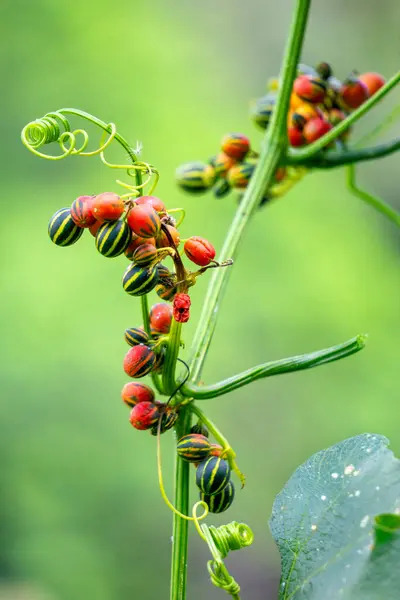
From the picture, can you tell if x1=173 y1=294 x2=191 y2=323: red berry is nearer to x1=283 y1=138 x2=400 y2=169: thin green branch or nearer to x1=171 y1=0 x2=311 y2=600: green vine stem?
x1=171 y1=0 x2=311 y2=600: green vine stem

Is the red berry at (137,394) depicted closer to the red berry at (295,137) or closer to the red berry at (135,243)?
the red berry at (135,243)

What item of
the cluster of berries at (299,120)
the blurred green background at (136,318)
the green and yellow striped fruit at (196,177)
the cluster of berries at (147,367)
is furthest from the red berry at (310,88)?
the blurred green background at (136,318)

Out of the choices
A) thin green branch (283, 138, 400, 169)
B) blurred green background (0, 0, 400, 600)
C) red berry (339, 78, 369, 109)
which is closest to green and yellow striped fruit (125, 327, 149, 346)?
A: thin green branch (283, 138, 400, 169)

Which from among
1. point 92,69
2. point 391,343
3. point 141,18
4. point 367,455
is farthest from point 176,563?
point 141,18

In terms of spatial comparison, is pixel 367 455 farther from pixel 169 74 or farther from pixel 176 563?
pixel 169 74

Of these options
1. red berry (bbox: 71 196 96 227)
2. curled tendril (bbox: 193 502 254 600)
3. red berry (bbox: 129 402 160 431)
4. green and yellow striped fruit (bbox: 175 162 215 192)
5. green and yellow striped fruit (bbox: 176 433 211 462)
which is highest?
green and yellow striped fruit (bbox: 175 162 215 192)

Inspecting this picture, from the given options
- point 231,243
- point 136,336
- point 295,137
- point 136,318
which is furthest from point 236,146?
point 136,318
